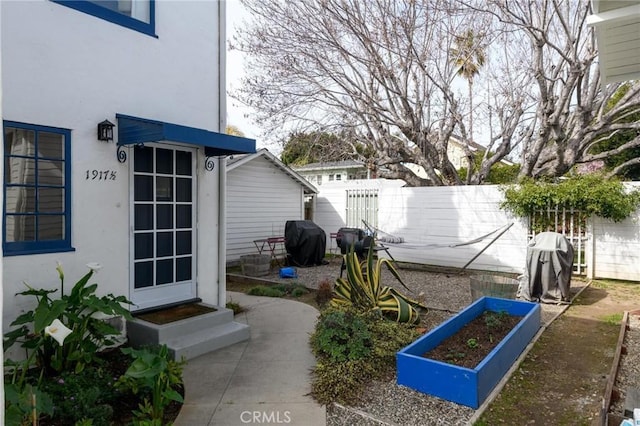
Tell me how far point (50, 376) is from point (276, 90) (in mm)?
7929

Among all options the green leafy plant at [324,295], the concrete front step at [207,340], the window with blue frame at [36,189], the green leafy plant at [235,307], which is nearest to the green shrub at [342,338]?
the concrete front step at [207,340]

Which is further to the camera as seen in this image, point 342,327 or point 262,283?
point 262,283

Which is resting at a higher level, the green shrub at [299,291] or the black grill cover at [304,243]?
the black grill cover at [304,243]

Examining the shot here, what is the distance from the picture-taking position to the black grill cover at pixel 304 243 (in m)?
10.1

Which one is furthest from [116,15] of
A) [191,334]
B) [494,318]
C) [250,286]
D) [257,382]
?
[494,318]

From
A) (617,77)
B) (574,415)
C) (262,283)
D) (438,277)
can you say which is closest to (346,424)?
(574,415)

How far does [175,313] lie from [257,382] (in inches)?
61.8

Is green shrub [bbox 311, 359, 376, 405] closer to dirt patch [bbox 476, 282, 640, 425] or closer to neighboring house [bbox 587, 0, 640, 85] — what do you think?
dirt patch [bbox 476, 282, 640, 425]

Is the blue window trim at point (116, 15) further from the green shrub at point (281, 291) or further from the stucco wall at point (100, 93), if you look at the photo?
the green shrub at point (281, 291)

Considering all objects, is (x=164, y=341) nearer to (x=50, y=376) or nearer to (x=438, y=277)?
(x=50, y=376)

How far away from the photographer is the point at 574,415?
9.91ft

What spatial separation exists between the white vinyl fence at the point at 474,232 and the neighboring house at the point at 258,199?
222 centimetres

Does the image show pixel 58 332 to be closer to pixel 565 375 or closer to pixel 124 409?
pixel 124 409

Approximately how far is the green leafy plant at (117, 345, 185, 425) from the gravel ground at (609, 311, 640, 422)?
316 cm
